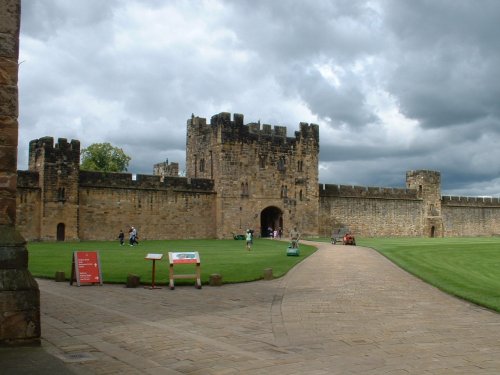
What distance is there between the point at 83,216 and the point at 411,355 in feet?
109

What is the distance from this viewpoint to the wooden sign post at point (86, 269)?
1520cm

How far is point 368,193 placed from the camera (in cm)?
5338

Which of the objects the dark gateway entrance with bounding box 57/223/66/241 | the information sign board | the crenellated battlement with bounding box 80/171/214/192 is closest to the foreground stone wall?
the crenellated battlement with bounding box 80/171/214/192

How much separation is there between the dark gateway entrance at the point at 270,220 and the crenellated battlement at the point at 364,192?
5060 mm

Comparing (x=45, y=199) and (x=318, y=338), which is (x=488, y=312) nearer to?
(x=318, y=338)

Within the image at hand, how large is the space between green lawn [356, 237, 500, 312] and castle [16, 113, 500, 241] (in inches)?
681

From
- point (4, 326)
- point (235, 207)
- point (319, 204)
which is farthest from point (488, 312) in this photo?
point (319, 204)

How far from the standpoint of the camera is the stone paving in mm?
6887

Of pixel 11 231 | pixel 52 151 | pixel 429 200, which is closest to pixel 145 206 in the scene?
pixel 52 151

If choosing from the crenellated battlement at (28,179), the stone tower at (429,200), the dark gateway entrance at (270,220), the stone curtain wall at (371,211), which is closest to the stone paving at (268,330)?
the crenellated battlement at (28,179)

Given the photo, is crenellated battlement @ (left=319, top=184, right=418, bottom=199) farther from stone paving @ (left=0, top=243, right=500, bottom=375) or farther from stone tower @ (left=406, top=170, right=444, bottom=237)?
stone paving @ (left=0, top=243, right=500, bottom=375)

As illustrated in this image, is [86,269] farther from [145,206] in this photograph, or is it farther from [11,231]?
[145,206]

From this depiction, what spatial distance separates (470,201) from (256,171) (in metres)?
28.4

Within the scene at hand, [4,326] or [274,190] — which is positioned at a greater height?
[274,190]
